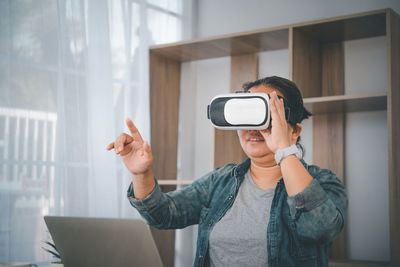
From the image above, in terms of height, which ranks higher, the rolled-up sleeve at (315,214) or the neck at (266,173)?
the neck at (266,173)

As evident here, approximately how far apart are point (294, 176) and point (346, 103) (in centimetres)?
123

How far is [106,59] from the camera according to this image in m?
2.56

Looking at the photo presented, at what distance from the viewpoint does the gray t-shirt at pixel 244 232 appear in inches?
51.3

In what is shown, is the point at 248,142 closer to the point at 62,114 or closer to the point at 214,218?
the point at 214,218

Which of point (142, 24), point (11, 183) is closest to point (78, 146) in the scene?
point (11, 183)

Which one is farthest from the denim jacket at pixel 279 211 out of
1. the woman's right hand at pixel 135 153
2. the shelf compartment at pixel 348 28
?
the shelf compartment at pixel 348 28

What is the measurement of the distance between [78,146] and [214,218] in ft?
3.90

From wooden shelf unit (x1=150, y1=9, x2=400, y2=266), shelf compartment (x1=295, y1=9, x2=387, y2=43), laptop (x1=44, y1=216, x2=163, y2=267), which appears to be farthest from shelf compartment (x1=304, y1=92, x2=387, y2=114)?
laptop (x1=44, y1=216, x2=163, y2=267)

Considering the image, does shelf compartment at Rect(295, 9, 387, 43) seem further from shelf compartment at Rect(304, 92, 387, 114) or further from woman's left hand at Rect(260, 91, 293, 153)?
woman's left hand at Rect(260, 91, 293, 153)

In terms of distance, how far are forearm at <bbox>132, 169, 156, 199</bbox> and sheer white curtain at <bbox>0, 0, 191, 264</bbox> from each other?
1014 mm

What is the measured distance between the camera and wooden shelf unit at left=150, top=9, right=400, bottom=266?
6.93 feet

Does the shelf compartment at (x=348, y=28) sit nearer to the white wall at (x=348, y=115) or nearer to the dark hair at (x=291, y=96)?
the white wall at (x=348, y=115)

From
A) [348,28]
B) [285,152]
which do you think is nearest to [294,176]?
[285,152]

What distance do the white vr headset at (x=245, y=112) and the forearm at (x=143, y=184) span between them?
0.25 metres
